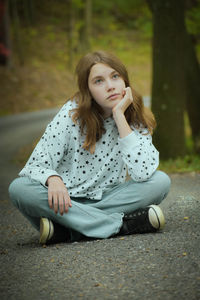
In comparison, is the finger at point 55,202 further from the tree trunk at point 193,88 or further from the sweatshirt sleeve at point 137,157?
the tree trunk at point 193,88

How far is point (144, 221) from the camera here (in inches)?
137

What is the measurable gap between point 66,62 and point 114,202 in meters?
23.5

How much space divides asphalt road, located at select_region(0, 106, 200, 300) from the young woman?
19cm

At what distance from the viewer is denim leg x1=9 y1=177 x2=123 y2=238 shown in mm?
3465

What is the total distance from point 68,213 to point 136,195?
0.58 metres

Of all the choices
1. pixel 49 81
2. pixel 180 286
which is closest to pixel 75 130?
pixel 180 286

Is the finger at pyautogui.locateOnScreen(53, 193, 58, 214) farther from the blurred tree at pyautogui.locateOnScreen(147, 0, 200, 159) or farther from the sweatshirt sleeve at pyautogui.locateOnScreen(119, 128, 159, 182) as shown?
the blurred tree at pyautogui.locateOnScreen(147, 0, 200, 159)

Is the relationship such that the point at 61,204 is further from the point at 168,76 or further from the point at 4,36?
the point at 4,36

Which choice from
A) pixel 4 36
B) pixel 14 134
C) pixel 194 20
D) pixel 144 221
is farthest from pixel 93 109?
pixel 4 36

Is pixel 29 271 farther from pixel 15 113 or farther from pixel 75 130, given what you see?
pixel 15 113

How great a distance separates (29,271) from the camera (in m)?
2.84

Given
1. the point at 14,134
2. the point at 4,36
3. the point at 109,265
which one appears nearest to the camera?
the point at 109,265

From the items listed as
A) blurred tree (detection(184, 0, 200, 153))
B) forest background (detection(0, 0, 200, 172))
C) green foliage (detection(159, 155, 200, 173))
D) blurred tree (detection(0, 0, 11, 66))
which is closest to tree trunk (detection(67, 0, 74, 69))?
forest background (detection(0, 0, 200, 172))

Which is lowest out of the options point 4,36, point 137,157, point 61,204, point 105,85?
point 61,204
